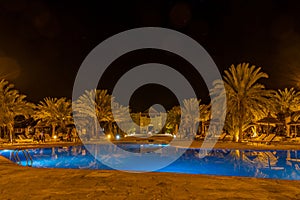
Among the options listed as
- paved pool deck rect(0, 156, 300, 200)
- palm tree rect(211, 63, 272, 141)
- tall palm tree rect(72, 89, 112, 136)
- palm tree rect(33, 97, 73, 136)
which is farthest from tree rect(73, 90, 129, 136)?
paved pool deck rect(0, 156, 300, 200)

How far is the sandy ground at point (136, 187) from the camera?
18.0 feet

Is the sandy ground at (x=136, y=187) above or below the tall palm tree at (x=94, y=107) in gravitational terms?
below

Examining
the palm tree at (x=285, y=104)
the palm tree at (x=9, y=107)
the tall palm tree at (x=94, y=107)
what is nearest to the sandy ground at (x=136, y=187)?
the palm tree at (x=9, y=107)

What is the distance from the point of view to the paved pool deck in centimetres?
549

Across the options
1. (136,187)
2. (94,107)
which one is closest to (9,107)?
(94,107)

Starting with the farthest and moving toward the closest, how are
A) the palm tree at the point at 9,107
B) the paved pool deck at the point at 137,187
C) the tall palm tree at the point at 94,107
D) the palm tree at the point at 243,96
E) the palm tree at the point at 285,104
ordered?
the tall palm tree at the point at 94,107 → the palm tree at the point at 285,104 → the palm tree at the point at 9,107 → the palm tree at the point at 243,96 → the paved pool deck at the point at 137,187

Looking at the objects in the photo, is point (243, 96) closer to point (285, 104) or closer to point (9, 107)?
point (285, 104)

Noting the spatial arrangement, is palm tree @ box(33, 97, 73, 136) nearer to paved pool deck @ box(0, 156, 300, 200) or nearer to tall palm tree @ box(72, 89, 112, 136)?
tall palm tree @ box(72, 89, 112, 136)

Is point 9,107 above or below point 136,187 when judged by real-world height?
above

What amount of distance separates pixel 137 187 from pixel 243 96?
20.2m

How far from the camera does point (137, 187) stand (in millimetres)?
6199

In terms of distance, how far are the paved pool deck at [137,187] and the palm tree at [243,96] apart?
1843cm

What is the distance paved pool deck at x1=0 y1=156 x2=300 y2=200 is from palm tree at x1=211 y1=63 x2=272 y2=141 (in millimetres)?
18435

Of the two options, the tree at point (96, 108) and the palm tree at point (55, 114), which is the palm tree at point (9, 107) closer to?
the palm tree at point (55, 114)
